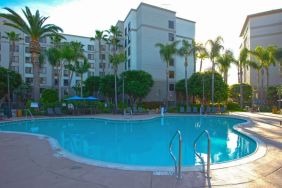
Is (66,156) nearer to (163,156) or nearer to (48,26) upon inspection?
(163,156)

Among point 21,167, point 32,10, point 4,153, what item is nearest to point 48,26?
point 32,10

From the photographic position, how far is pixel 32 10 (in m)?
27.0

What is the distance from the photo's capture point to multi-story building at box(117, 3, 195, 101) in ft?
134

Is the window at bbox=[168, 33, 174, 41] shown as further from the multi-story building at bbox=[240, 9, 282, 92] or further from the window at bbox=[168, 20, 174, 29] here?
the multi-story building at bbox=[240, 9, 282, 92]

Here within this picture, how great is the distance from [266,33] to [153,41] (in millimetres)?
25058

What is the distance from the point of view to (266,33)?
50.0 meters

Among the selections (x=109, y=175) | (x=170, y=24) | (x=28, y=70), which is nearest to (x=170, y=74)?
(x=170, y=24)

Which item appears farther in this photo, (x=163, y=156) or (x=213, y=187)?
(x=163, y=156)

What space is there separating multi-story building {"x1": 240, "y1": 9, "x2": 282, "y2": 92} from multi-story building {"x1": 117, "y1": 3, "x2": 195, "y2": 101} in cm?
1606

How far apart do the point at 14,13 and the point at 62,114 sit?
11676 mm

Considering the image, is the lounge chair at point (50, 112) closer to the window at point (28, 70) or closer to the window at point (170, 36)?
the window at point (170, 36)

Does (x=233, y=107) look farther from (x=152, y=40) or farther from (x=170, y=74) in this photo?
(x=152, y=40)

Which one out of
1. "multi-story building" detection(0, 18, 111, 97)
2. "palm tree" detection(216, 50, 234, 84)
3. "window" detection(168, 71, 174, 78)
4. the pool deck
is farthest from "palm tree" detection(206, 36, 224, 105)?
Result: the pool deck

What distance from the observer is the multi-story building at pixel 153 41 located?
134 ft
